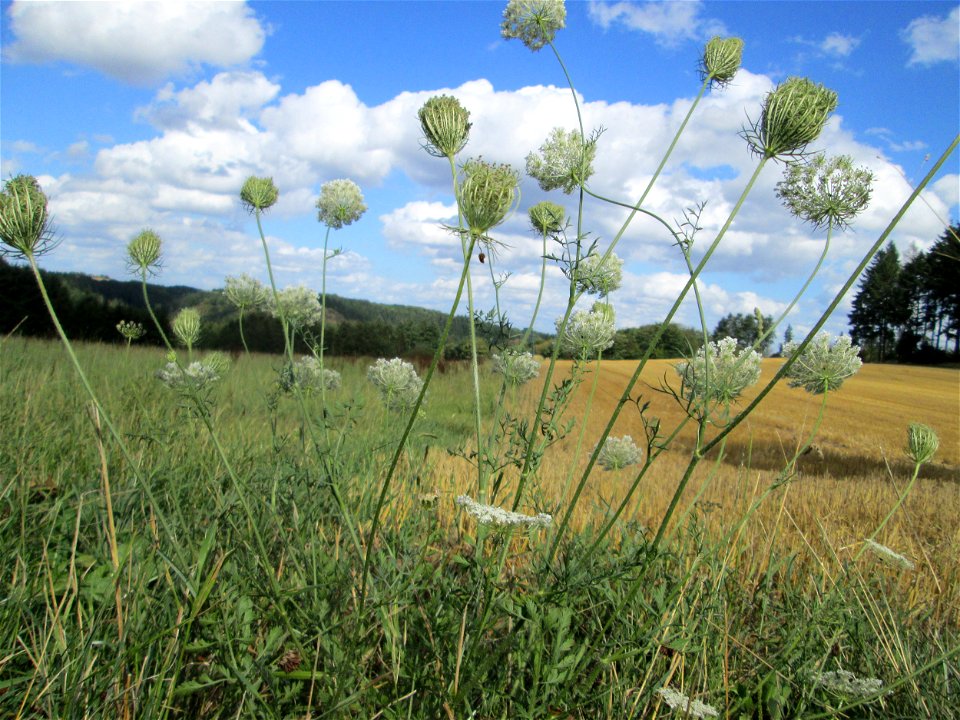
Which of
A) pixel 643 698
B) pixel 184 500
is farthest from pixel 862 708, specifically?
pixel 184 500

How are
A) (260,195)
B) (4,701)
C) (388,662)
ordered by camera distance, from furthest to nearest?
(260,195) < (388,662) < (4,701)

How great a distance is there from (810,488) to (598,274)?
4094 mm

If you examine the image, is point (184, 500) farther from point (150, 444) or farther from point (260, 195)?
point (260, 195)

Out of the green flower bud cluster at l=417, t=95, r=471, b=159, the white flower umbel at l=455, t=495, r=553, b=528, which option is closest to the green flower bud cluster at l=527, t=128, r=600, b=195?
the green flower bud cluster at l=417, t=95, r=471, b=159

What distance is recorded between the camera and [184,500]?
3082 millimetres

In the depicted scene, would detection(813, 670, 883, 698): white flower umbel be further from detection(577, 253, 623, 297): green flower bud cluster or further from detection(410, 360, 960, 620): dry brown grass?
detection(577, 253, 623, 297): green flower bud cluster

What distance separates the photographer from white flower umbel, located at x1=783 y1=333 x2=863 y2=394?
2645mm

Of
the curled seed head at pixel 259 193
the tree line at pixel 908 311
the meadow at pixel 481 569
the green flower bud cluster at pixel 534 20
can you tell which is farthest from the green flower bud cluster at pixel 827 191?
the tree line at pixel 908 311

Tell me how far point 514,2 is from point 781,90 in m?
1.38

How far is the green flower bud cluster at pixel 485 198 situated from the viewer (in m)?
1.58

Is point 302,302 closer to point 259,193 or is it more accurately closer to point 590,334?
point 259,193

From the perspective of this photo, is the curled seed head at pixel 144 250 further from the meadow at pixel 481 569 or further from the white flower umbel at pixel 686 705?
the white flower umbel at pixel 686 705

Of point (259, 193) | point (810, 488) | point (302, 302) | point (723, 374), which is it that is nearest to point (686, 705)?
point (723, 374)

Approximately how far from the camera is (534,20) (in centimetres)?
268
